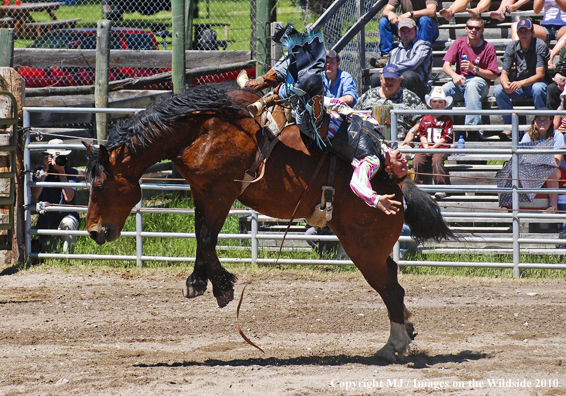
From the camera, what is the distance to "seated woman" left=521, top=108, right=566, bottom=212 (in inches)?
302

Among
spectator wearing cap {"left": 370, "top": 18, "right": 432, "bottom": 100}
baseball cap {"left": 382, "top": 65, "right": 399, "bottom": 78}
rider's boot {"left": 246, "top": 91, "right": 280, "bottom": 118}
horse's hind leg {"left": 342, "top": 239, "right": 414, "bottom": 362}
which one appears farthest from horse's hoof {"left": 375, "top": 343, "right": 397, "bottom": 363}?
spectator wearing cap {"left": 370, "top": 18, "right": 432, "bottom": 100}

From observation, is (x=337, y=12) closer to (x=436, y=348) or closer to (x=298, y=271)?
Answer: (x=298, y=271)

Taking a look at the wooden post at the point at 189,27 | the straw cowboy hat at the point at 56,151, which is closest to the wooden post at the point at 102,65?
the straw cowboy hat at the point at 56,151

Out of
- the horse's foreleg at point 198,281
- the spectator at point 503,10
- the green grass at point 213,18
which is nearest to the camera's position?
the horse's foreleg at point 198,281

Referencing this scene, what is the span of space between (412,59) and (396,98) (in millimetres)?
1197

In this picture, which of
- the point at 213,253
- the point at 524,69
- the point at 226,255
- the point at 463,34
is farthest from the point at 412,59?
the point at 213,253

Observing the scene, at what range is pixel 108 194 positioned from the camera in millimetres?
4715

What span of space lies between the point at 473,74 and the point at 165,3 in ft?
22.6

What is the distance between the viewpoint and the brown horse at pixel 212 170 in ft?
15.3

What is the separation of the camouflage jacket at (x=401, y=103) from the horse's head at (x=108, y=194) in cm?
434

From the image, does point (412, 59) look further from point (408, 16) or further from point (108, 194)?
point (108, 194)

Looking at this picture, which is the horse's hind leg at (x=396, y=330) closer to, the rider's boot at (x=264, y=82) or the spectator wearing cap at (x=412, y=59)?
the rider's boot at (x=264, y=82)

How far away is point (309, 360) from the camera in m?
5.05

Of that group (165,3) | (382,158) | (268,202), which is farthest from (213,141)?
(165,3)
